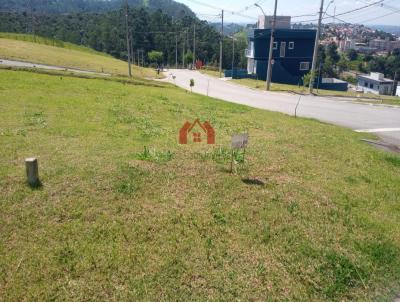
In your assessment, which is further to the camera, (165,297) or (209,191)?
(209,191)

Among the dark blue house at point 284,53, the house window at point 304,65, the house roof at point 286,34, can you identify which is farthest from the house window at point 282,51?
the house window at point 304,65

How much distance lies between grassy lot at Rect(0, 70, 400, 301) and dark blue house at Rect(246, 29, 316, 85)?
45.7 metres

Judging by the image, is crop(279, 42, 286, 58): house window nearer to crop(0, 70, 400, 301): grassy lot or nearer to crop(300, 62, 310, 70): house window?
crop(300, 62, 310, 70): house window

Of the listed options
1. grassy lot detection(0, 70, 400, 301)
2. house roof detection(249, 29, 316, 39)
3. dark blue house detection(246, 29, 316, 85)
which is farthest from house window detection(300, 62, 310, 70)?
grassy lot detection(0, 70, 400, 301)

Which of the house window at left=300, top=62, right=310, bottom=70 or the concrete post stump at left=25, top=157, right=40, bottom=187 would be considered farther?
the house window at left=300, top=62, right=310, bottom=70

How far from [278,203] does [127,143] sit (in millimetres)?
4896

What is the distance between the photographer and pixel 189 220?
6.67 metres

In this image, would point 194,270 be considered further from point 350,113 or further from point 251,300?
point 350,113

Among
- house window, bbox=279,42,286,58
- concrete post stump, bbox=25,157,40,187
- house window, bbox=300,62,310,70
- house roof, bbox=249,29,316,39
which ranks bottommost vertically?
concrete post stump, bbox=25,157,40,187

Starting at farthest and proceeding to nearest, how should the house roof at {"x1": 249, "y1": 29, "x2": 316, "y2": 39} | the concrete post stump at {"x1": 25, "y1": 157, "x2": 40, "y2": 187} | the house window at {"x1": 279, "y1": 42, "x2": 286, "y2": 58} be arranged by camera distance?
the house window at {"x1": 279, "y1": 42, "x2": 286, "y2": 58} < the house roof at {"x1": 249, "y1": 29, "x2": 316, "y2": 39} < the concrete post stump at {"x1": 25, "y1": 157, "x2": 40, "y2": 187}

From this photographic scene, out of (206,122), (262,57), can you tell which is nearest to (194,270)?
(206,122)

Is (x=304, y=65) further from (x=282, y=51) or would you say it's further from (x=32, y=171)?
(x=32, y=171)

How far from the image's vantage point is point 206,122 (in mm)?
14070

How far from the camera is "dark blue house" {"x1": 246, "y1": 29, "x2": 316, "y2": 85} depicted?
54812mm
